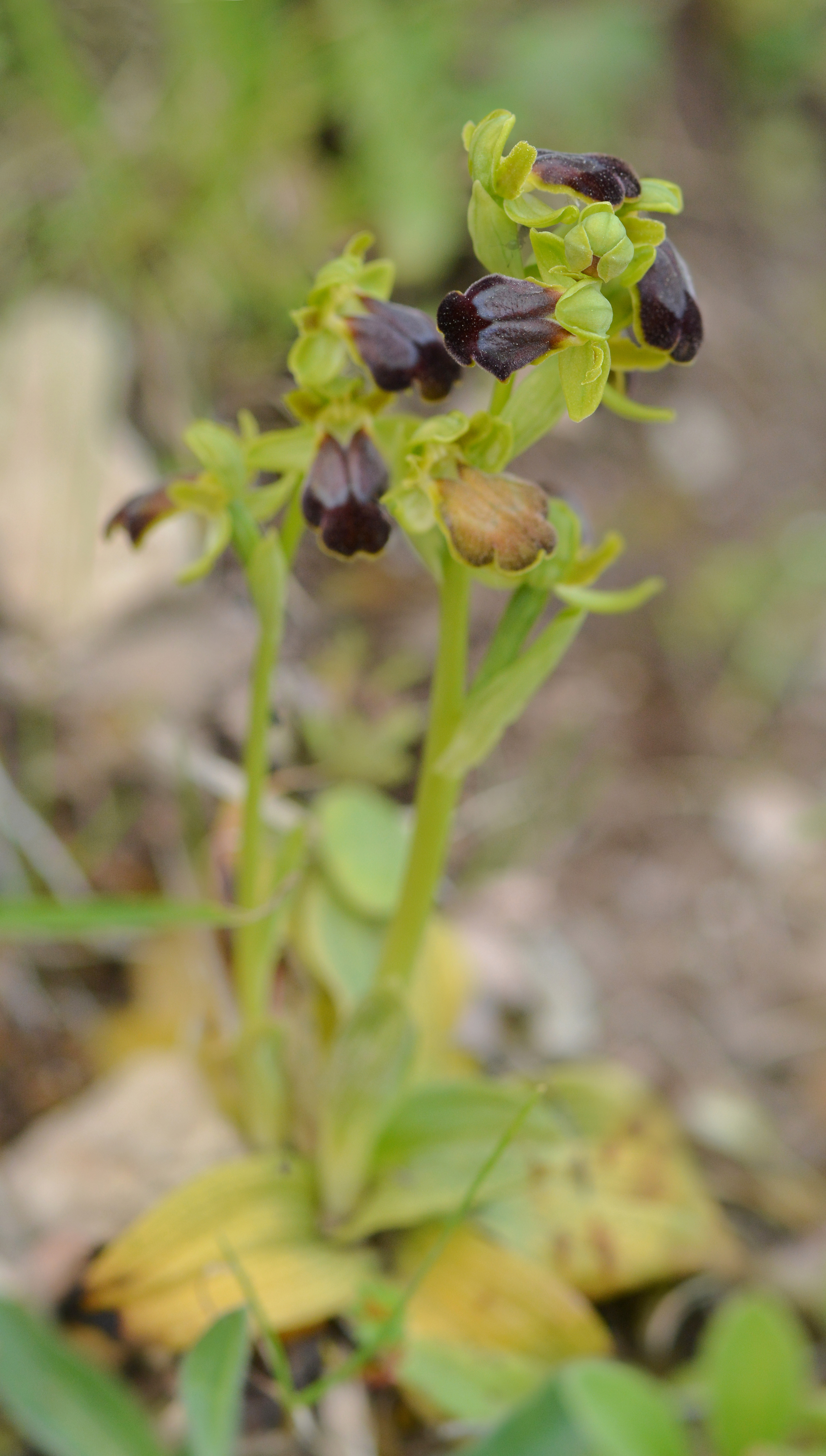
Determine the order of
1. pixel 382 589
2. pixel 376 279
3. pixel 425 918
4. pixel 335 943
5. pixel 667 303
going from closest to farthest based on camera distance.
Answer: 1. pixel 667 303
2. pixel 376 279
3. pixel 425 918
4. pixel 335 943
5. pixel 382 589

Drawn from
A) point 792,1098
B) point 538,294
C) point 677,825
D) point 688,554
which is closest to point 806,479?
point 688,554

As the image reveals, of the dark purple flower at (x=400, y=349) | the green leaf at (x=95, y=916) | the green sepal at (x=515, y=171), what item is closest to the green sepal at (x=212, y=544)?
the dark purple flower at (x=400, y=349)

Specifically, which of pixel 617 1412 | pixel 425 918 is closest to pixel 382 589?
pixel 425 918

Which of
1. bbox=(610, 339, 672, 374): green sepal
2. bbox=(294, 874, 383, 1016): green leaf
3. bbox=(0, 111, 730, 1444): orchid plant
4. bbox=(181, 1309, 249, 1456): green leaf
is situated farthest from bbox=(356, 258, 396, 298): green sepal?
bbox=(181, 1309, 249, 1456): green leaf

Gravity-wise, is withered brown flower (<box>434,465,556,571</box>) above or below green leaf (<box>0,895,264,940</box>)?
above

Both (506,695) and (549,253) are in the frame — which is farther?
(506,695)

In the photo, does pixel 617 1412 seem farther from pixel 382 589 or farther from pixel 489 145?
pixel 382 589

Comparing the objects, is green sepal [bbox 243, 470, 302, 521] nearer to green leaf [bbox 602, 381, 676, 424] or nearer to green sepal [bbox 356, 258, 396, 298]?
green sepal [bbox 356, 258, 396, 298]
